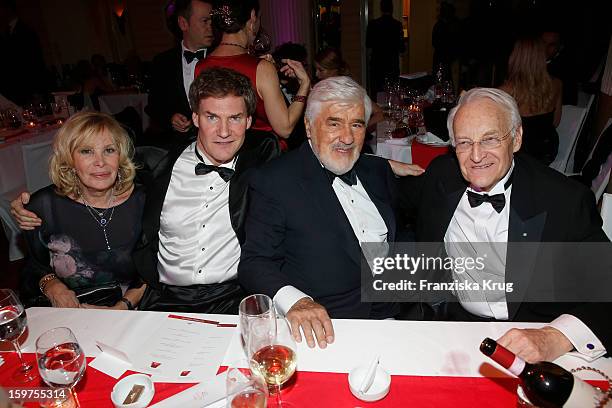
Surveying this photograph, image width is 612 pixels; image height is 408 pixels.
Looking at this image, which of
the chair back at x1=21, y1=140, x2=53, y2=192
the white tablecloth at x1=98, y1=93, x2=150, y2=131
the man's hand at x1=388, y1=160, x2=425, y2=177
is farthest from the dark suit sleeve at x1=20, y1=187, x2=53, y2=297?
the white tablecloth at x1=98, y1=93, x2=150, y2=131

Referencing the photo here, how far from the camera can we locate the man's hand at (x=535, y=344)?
1.33m

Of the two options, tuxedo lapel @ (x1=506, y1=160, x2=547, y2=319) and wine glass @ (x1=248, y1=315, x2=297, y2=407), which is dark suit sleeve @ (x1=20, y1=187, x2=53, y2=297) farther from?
tuxedo lapel @ (x1=506, y1=160, x2=547, y2=319)

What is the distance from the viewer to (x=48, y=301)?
7.22 feet

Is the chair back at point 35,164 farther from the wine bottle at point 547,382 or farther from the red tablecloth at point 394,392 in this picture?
the wine bottle at point 547,382

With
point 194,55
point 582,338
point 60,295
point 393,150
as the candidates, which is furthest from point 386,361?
point 194,55

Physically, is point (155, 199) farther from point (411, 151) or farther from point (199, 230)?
point (411, 151)

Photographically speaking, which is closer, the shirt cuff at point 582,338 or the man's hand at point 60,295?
the shirt cuff at point 582,338

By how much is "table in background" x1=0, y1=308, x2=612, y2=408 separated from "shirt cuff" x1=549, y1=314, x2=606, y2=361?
3cm

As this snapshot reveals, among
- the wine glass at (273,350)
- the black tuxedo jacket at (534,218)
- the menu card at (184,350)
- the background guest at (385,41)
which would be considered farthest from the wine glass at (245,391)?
the background guest at (385,41)

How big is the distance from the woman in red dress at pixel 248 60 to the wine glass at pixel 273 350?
1891 millimetres

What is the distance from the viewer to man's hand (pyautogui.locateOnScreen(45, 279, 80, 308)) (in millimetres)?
2084

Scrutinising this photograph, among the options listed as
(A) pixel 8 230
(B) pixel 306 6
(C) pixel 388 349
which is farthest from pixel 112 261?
(B) pixel 306 6

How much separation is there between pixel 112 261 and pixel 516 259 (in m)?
1.93

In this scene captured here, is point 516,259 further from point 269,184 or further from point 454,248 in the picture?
point 269,184
